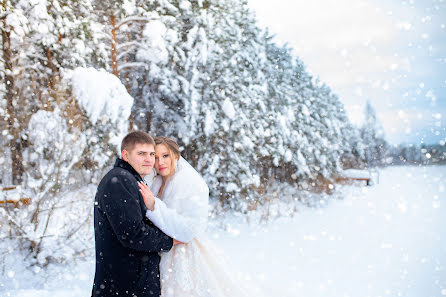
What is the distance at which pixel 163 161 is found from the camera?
3.27 m

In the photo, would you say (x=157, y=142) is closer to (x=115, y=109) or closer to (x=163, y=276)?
(x=163, y=276)

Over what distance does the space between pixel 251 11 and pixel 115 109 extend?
1003 cm

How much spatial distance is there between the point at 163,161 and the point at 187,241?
81cm

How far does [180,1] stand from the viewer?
428 inches

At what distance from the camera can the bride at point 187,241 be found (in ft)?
9.22

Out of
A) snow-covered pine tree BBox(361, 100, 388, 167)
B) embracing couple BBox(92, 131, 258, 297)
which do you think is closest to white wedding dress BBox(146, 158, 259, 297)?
embracing couple BBox(92, 131, 258, 297)

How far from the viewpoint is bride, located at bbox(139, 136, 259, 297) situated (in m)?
2.81

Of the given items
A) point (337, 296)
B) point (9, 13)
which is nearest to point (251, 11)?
point (9, 13)

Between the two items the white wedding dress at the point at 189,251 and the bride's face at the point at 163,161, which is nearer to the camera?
the white wedding dress at the point at 189,251

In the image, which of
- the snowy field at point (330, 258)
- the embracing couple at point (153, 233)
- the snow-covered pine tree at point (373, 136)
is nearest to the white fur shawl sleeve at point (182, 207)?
the embracing couple at point (153, 233)

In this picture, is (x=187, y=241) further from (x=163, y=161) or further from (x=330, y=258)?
(x=330, y=258)

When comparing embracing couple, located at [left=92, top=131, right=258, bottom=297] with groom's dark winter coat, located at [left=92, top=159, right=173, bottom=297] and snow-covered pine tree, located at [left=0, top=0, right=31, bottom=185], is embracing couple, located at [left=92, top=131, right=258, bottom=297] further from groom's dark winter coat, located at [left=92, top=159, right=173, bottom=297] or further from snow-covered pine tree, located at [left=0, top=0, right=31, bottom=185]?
snow-covered pine tree, located at [left=0, top=0, right=31, bottom=185]

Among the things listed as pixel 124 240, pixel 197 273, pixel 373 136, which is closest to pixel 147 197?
pixel 124 240

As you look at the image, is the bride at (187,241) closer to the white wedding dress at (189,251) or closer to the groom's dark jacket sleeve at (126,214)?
the white wedding dress at (189,251)
